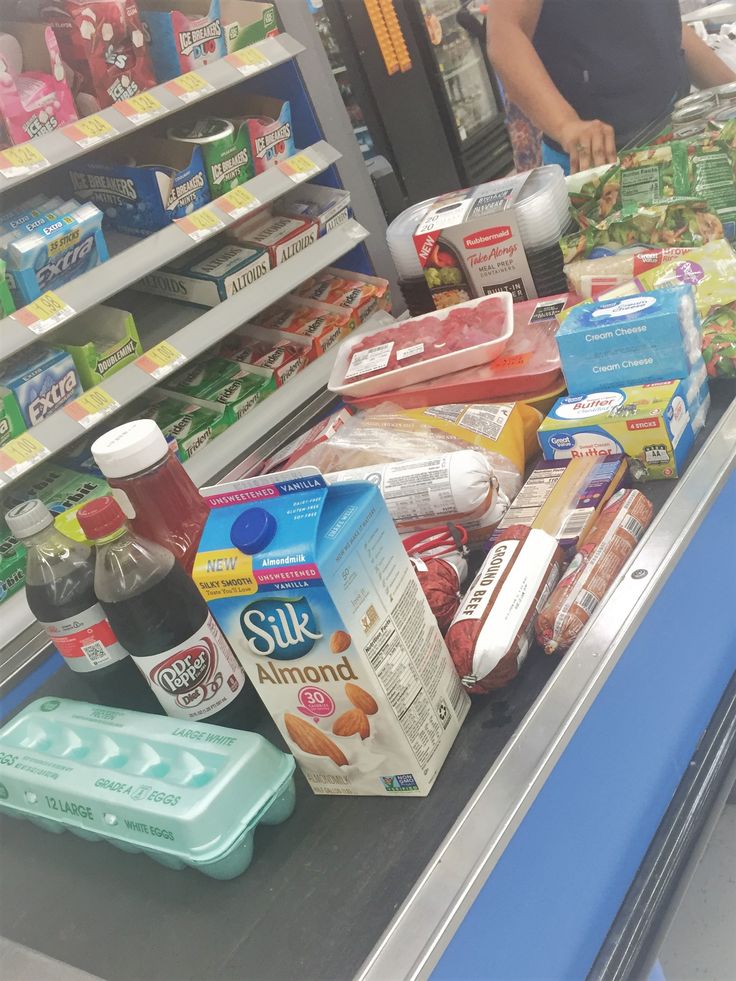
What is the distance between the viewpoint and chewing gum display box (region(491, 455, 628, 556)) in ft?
4.53

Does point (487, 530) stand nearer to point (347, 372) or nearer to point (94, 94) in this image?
point (347, 372)

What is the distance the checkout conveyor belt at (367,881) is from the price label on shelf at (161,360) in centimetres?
112

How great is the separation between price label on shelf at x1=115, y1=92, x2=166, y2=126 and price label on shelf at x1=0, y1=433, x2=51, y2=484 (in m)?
0.75

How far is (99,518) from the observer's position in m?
1.09

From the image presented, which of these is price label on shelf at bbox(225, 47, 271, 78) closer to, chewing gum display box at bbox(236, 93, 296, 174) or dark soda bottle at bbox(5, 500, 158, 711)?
chewing gum display box at bbox(236, 93, 296, 174)

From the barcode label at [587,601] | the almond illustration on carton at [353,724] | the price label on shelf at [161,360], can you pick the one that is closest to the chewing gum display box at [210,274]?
the price label on shelf at [161,360]

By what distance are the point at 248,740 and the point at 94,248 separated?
1403 mm

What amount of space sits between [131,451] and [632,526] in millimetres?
725

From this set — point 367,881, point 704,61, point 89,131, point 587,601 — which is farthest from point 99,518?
point 704,61

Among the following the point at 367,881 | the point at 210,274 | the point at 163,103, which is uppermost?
the point at 163,103

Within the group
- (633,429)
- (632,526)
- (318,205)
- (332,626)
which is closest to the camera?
(332,626)

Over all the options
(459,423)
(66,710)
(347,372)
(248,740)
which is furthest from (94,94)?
(248,740)

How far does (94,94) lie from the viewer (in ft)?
7.14

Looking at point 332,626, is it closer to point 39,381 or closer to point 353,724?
point 353,724
